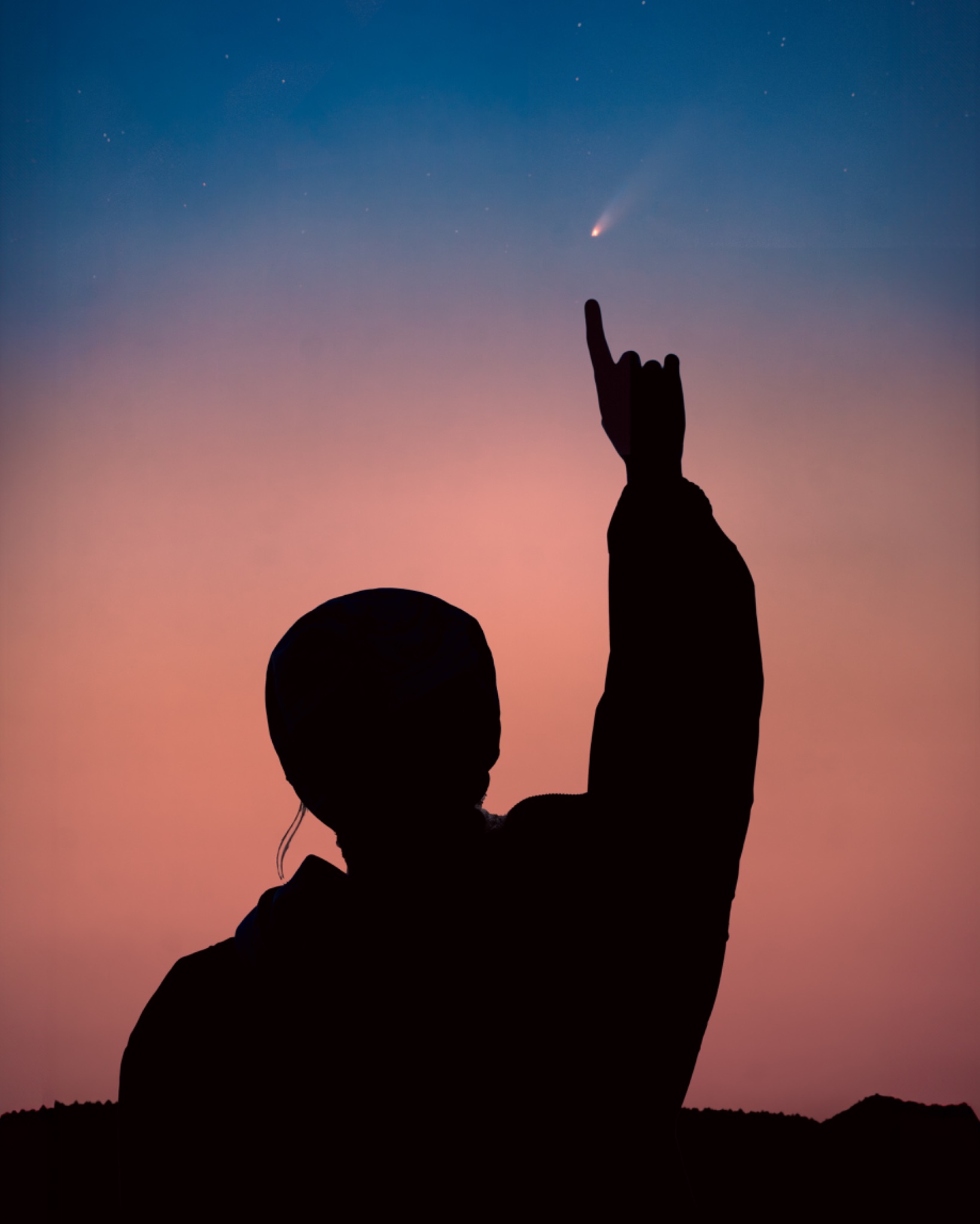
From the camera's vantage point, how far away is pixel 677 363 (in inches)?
19.7

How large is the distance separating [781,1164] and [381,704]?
1.24 meters

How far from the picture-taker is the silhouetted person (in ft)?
1.34

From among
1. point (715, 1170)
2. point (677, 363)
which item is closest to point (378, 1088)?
point (677, 363)

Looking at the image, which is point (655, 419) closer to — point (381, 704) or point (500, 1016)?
Result: point (381, 704)

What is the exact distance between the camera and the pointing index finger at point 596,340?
1.88ft

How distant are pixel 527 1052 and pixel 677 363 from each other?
415 mm

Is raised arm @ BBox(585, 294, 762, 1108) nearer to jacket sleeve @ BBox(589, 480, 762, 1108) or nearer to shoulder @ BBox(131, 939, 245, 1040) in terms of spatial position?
jacket sleeve @ BBox(589, 480, 762, 1108)

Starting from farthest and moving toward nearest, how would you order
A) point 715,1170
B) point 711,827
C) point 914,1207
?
point 715,1170 < point 914,1207 < point 711,827

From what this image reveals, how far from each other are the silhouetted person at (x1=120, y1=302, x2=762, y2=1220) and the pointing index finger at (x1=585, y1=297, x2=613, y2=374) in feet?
0.76

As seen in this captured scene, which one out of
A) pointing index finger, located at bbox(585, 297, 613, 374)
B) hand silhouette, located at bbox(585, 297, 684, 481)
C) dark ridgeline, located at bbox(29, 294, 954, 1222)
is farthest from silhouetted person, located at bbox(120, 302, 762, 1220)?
pointing index finger, located at bbox(585, 297, 613, 374)

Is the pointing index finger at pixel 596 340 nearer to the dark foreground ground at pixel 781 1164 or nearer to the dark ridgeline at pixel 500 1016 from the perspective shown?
the dark ridgeline at pixel 500 1016

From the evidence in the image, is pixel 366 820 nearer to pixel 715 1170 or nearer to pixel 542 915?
pixel 542 915

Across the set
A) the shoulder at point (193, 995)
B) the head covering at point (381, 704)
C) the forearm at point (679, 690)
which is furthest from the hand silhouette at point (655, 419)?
the shoulder at point (193, 995)

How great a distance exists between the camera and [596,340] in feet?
1.94
